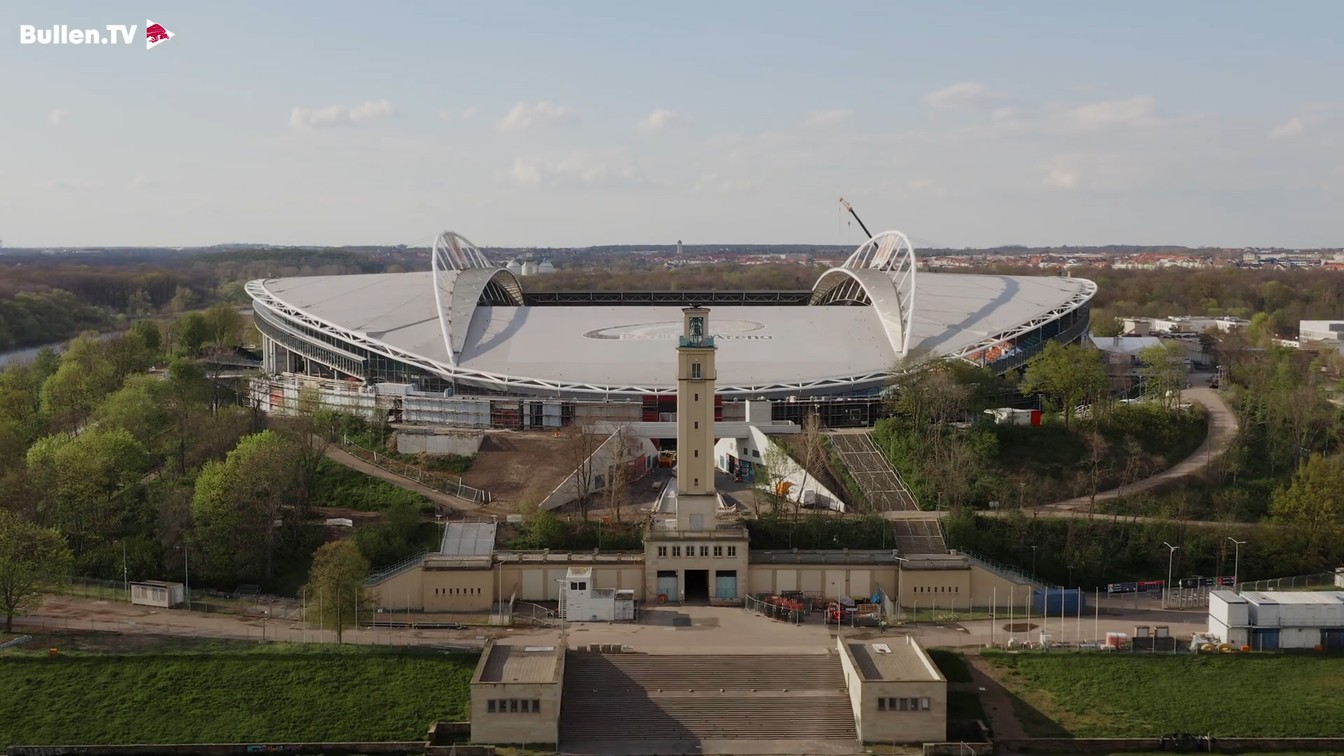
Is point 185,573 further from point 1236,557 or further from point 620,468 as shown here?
point 1236,557

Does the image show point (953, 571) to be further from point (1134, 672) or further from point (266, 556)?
point (266, 556)

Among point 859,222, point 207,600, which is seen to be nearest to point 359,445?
point 207,600

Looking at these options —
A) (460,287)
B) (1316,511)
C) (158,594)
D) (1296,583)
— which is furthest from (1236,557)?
(460,287)

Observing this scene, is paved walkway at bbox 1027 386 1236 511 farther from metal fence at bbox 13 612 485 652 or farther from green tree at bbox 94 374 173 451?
green tree at bbox 94 374 173 451

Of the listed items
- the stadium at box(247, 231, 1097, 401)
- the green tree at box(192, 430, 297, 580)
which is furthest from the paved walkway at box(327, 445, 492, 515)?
the stadium at box(247, 231, 1097, 401)

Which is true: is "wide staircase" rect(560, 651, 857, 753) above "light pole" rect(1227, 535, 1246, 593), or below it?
below
